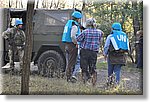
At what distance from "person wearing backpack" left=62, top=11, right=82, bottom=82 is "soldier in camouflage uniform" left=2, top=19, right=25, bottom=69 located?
571mm

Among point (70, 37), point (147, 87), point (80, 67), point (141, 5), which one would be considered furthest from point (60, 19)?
point (147, 87)

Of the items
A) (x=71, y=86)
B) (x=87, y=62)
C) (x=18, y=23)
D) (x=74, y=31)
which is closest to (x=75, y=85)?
(x=71, y=86)

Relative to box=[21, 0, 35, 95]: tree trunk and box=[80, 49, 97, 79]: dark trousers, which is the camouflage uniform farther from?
box=[80, 49, 97, 79]: dark trousers

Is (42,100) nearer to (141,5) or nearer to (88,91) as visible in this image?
(88,91)

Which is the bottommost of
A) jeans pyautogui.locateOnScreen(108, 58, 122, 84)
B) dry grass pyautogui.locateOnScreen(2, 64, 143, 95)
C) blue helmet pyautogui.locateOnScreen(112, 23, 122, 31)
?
dry grass pyautogui.locateOnScreen(2, 64, 143, 95)

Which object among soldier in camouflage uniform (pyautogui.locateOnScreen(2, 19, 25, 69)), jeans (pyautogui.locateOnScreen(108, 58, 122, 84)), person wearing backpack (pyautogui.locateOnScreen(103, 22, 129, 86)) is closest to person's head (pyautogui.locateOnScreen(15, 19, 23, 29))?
soldier in camouflage uniform (pyautogui.locateOnScreen(2, 19, 25, 69))

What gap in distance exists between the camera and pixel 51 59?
20.0 ft

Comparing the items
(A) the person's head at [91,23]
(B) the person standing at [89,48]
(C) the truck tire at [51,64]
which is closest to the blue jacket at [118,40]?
(B) the person standing at [89,48]

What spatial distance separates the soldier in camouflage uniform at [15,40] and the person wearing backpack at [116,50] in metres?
1.13

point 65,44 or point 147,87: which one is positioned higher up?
point 65,44

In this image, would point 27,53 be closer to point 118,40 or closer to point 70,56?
point 70,56

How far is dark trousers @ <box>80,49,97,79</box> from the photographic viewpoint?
6.10 metres

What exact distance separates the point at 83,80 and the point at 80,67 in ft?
0.59

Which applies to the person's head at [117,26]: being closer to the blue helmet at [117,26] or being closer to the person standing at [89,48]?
the blue helmet at [117,26]
